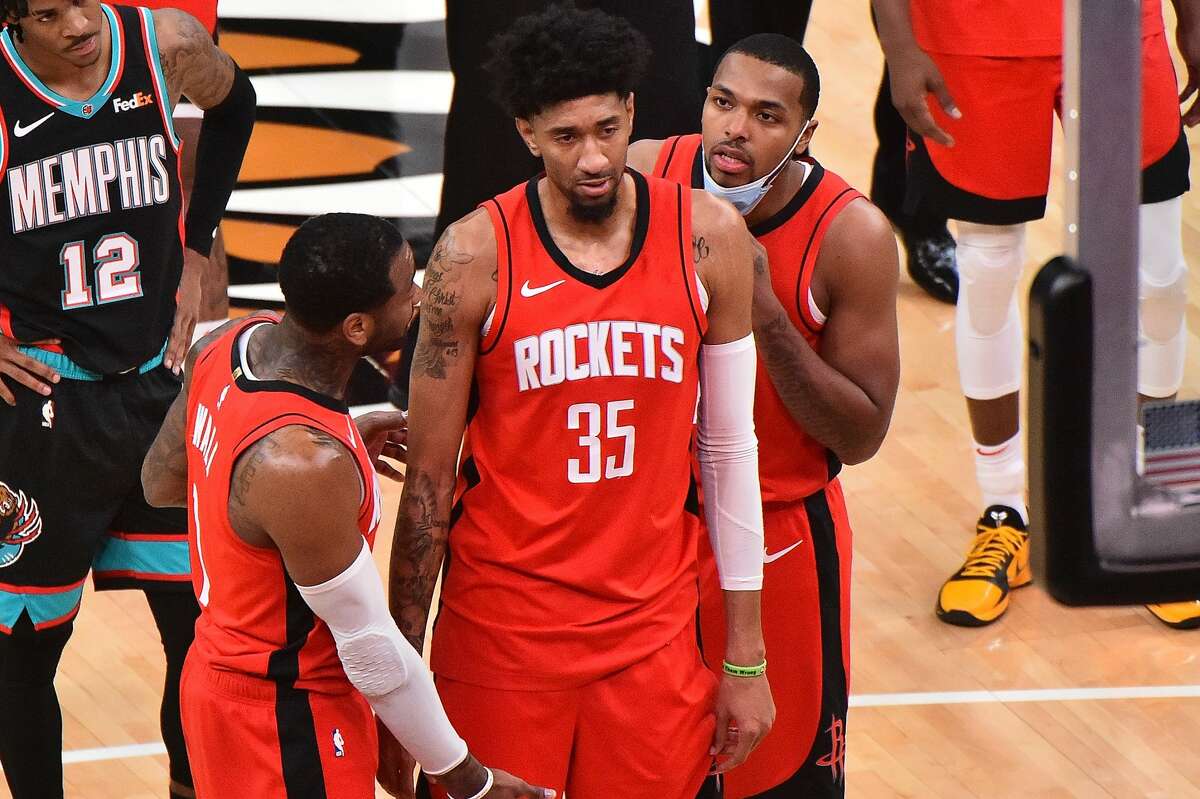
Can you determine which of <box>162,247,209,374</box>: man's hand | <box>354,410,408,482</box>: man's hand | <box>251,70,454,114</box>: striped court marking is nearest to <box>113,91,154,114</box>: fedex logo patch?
<box>162,247,209,374</box>: man's hand

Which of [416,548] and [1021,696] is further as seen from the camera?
[1021,696]

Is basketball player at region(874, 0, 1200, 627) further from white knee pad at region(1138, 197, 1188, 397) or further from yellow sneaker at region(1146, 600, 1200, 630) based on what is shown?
white knee pad at region(1138, 197, 1188, 397)

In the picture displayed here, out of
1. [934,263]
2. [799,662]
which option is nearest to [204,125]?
[799,662]

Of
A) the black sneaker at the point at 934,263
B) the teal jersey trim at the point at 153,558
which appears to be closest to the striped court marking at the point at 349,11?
the black sneaker at the point at 934,263

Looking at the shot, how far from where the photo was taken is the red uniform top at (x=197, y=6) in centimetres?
453

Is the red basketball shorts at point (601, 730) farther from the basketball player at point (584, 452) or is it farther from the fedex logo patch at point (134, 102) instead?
the fedex logo patch at point (134, 102)

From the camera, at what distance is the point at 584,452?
294cm

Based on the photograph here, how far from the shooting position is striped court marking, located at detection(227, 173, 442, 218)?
21.9 feet

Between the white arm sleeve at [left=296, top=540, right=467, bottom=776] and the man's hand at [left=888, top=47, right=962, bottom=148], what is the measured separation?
225 centimetres

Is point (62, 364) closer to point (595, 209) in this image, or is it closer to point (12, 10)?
point (12, 10)

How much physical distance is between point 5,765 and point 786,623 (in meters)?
1.69

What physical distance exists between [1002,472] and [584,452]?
241 cm

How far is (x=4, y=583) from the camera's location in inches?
149

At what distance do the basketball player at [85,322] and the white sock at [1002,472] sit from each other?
7.36 feet
